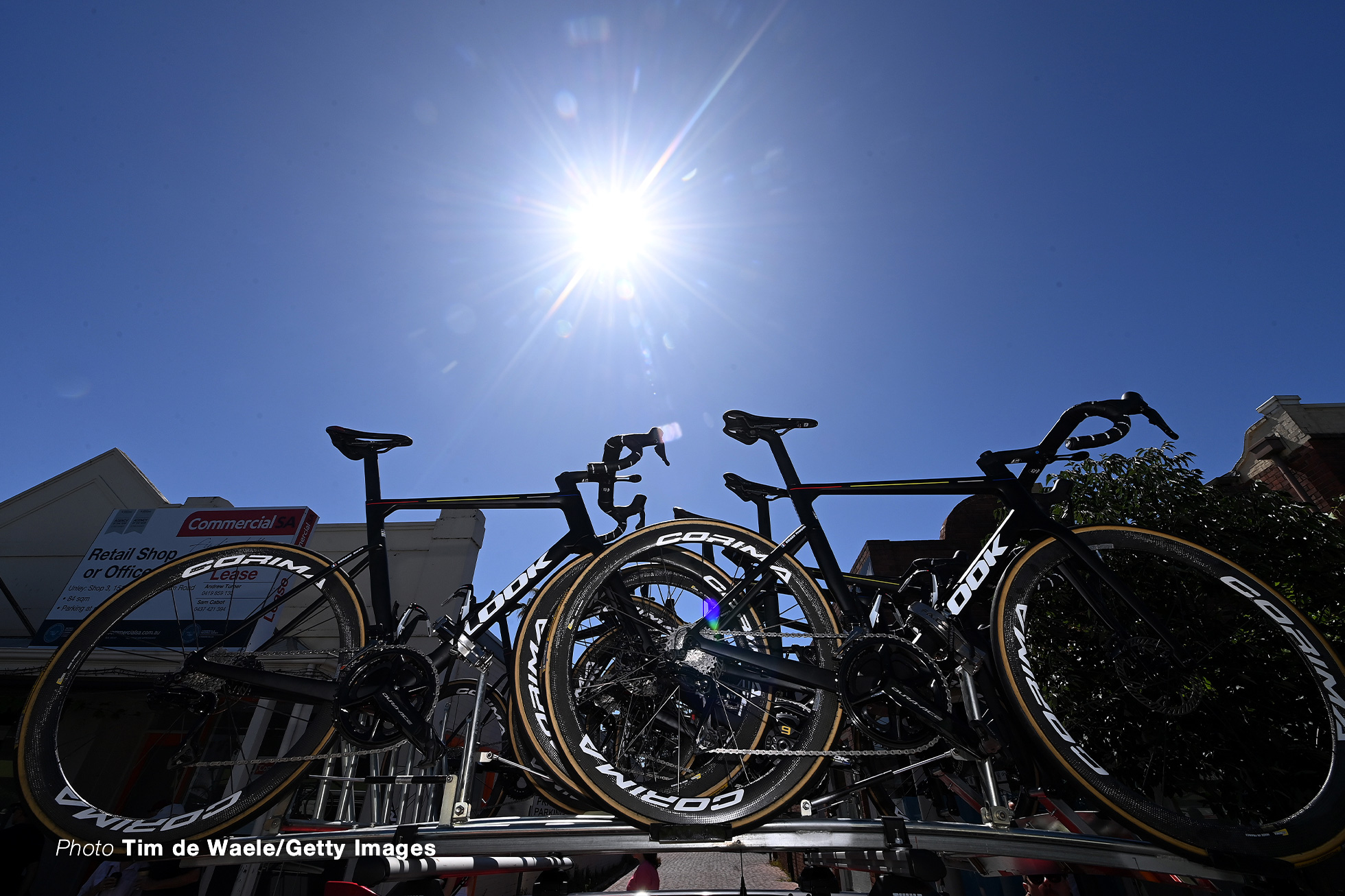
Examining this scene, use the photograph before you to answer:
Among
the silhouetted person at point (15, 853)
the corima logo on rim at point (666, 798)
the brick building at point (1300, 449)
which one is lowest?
the corima logo on rim at point (666, 798)

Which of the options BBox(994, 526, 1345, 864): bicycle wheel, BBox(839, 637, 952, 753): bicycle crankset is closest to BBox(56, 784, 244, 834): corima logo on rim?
BBox(839, 637, 952, 753): bicycle crankset

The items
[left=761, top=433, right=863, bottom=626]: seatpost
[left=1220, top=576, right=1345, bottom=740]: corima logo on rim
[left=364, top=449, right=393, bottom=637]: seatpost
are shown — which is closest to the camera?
[left=1220, top=576, right=1345, bottom=740]: corima logo on rim

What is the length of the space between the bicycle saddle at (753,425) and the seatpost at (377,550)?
2116 millimetres

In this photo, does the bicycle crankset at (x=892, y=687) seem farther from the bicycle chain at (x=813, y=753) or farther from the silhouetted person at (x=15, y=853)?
the silhouetted person at (x=15, y=853)

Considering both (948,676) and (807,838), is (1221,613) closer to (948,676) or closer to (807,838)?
(948,676)

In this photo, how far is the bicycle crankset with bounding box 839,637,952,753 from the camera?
2.55 metres

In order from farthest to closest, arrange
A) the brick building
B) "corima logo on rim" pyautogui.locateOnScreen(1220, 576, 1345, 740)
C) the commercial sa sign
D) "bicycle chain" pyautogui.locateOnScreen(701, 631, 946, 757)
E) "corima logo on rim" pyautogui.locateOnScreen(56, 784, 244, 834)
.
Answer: the brick building < the commercial sa sign < "corima logo on rim" pyautogui.locateOnScreen(56, 784, 244, 834) < "corima logo on rim" pyautogui.locateOnScreen(1220, 576, 1345, 740) < "bicycle chain" pyautogui.locateOnScreen(701, 631, 946, 757)

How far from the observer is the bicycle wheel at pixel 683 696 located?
2.46 meters

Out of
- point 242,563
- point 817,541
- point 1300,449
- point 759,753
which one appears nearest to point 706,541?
point 817,541

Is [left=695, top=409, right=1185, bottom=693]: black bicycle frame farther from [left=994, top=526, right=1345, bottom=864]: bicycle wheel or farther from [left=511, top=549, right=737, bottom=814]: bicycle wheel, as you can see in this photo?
[left=511, top=549, right=737, bottom=814]: bicycle wheel

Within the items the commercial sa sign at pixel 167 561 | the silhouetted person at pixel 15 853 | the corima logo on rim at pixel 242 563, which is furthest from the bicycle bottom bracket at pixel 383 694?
the commercial sa sign at pixel 167 561

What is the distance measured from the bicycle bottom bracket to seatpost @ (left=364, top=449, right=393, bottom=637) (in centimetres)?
Answer: 23

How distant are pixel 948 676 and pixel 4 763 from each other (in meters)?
15.4

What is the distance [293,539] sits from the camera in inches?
410
